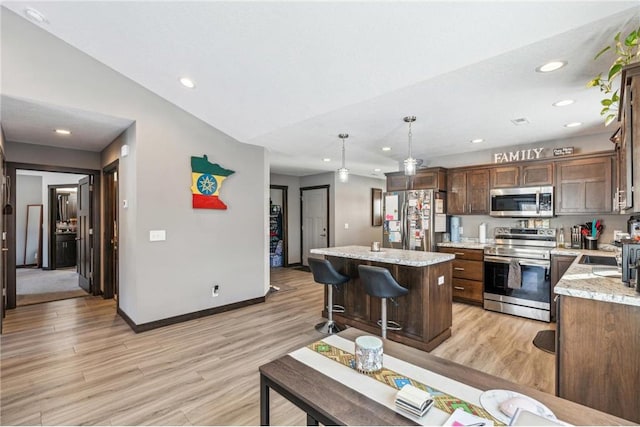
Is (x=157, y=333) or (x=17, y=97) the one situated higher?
(x=17, y=97)

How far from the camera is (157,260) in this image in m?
3.74

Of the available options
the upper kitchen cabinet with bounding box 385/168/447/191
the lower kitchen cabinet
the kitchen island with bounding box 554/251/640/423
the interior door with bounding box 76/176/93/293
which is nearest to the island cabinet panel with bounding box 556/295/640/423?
the kitchen island with bounding box 554/251/640/423

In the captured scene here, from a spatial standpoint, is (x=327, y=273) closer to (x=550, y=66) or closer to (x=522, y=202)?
(x=550, y=66)

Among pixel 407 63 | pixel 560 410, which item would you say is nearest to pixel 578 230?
pixel 407 63

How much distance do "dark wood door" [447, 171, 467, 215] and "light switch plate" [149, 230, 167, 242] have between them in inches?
174

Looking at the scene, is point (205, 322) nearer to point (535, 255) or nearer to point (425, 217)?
point (425, 217)

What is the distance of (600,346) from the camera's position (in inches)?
70.2

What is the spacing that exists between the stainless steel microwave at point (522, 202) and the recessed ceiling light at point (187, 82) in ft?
14.6

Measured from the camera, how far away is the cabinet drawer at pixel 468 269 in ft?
14.7

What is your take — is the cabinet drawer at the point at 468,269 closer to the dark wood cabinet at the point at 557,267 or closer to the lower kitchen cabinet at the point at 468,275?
the lower kitchen cabinet at the point at 468,275

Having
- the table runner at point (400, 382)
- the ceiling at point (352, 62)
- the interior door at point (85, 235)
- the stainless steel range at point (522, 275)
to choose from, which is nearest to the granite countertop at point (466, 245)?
the stainless steel range at point (522, 275)

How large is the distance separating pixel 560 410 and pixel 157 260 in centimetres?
391

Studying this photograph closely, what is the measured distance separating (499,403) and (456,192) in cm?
438

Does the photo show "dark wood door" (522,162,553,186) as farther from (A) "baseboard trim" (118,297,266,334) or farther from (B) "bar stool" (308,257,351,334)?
(A) "baseboard trim" (118,297,266,334)
